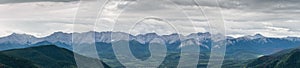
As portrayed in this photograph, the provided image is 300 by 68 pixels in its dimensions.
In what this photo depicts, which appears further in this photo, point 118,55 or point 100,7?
point 100,7

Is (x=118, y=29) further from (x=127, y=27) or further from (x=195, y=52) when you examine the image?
(x=195, y=52)

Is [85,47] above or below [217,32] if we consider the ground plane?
below

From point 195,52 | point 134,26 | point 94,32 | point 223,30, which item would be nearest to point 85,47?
point 94,32

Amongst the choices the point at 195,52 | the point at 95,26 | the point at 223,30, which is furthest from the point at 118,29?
the point at 223,30

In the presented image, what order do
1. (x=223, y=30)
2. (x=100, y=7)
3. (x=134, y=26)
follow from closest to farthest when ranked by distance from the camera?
(x=223, y=30) → (x=100, y=7) → (x=134, y=26)

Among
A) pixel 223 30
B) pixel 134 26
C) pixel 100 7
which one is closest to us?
pixel 223 30

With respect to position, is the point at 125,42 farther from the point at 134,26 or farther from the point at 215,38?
the point at 215,38

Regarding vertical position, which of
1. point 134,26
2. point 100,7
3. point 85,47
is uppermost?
point 100,7

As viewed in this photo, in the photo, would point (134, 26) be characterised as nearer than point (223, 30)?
No

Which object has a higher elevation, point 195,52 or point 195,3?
point 195,3
